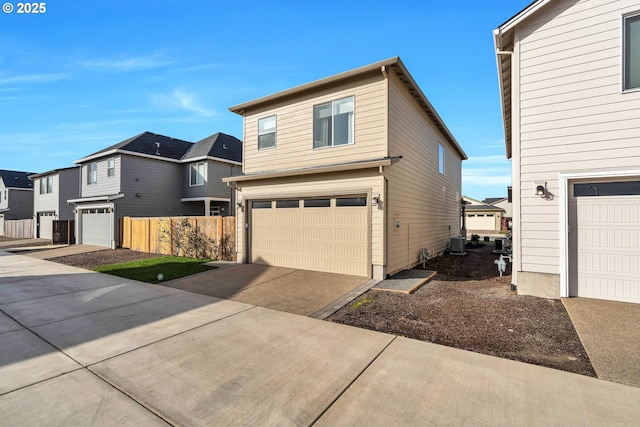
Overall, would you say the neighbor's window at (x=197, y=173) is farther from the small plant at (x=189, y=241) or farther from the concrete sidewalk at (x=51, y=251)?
the concrete sidewalk at (x=51, y=251)

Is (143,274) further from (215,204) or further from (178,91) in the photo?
(215,204)

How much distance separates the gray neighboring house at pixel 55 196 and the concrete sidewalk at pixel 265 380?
24084mm

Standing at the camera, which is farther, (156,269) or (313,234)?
(156,269)

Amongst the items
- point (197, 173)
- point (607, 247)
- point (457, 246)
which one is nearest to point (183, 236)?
point (197, 173)

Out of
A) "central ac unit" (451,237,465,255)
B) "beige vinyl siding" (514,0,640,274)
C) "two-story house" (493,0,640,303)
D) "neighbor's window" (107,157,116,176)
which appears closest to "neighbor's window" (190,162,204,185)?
"neighbor's window" (107,157,116,176)

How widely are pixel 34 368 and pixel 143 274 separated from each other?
20.9 feet

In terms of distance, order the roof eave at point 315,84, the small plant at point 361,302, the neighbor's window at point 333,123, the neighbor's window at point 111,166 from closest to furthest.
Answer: the small plant at point 361,302 → the roof eave at point 315,84 → the neighbor's window at point 333,123 → the neighbor's window at point 111,166

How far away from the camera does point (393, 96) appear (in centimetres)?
845

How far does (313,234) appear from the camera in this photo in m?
9.08

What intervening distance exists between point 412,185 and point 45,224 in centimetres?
3010

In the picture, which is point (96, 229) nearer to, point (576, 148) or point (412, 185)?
point (412, 185)

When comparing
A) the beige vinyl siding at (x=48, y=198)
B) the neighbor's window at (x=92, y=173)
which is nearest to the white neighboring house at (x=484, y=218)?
the neighbor's window at (x=92, y=173)

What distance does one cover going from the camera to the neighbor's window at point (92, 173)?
2003 centimetres

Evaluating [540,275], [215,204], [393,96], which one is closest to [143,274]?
[393,96]
